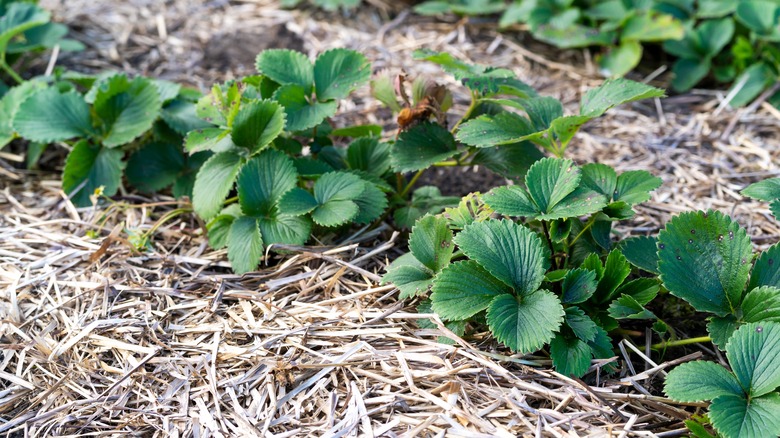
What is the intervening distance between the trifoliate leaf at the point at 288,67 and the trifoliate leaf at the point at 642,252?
878 millimetres

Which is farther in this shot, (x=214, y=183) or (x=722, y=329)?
(x=214, y=183)

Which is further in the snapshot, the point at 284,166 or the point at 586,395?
the point at 284,166

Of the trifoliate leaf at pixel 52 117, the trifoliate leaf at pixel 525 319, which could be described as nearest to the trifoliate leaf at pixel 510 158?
→ the trifoliate leaf at pixel 525 319

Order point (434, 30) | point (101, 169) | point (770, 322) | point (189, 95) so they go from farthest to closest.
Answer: point (434, 30)
point (189, 95)
point (101, 169)
point (770, 322)

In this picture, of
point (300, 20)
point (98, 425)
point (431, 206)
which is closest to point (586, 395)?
point (431, 206)

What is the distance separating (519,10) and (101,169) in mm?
1585

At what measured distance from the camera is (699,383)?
4.09 feet

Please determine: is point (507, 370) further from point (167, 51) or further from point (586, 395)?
point (167, 51)

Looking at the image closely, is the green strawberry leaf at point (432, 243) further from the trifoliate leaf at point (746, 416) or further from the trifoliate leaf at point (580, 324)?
the trifoliate leaf at point (746, 416)

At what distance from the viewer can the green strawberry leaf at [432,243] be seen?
4.88 ft

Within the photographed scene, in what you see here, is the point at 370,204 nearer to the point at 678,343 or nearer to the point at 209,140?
the point at 209,140

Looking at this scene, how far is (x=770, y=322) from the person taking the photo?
49.9 inches

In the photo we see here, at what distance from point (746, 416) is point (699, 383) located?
0.29 feet

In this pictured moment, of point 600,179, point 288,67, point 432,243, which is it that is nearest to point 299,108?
point 288,67
